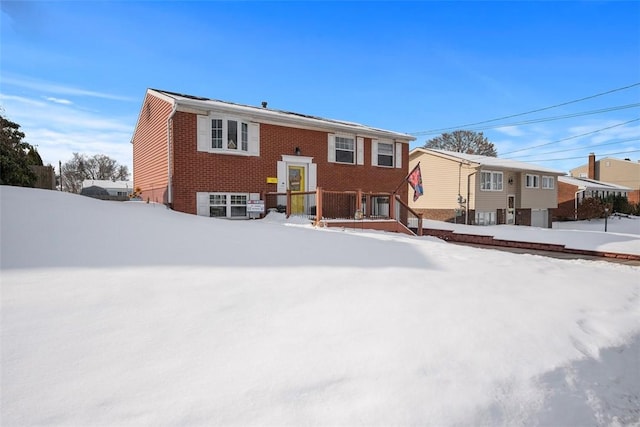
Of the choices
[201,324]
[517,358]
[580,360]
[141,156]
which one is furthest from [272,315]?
[141,156]

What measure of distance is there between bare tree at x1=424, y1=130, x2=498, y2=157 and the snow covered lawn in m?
42.0

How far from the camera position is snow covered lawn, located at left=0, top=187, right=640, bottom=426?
2.17 metres

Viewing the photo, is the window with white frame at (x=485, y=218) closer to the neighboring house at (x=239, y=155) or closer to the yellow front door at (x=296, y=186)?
the neighboring house at (x=239, y=155)

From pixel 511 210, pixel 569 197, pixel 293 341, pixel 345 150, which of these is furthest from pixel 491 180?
pixel 293 341

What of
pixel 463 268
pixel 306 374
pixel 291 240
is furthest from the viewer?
pixel 291 240

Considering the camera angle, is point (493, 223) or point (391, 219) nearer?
point (391, 219)

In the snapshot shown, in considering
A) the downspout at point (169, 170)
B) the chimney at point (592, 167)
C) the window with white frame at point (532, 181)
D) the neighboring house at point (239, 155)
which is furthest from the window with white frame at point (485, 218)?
the chimney at point (592, 167)

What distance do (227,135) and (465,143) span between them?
38.7 m

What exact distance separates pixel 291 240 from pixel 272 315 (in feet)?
12.5

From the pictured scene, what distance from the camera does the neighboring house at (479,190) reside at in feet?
81.6

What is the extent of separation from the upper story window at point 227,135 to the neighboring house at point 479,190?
55.1 feet

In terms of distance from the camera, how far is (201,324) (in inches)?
120

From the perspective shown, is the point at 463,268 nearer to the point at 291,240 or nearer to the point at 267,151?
the point at 291,240

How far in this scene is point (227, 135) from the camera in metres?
12.8
